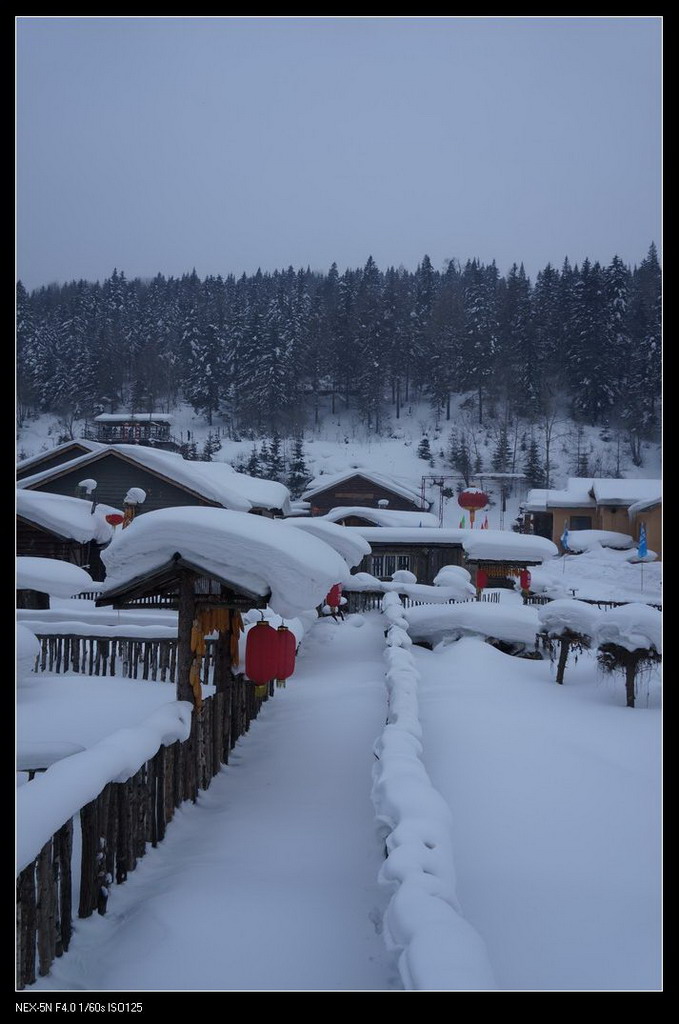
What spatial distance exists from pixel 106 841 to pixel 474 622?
10475 millimetres

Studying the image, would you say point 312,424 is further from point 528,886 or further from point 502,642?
point 528,886

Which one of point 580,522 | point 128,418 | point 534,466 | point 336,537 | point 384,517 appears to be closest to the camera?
point 128,418

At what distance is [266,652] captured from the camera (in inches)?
232

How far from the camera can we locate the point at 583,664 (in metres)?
12.3

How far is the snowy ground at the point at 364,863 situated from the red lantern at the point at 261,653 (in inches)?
39.4

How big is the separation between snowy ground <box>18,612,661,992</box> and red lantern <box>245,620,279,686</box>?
3.28ft

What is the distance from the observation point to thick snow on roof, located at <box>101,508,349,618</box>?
474 cm

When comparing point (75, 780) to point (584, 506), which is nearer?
point (75, 780)

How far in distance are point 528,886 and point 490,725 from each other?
→ 3658 millimetres

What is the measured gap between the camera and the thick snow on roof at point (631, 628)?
8930mm

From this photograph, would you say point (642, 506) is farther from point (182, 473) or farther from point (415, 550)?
point (182, 473)

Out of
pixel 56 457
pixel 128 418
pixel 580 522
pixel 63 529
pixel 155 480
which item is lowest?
pixel 580 522

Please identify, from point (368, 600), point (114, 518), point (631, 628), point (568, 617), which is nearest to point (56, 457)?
point (114, 518)
